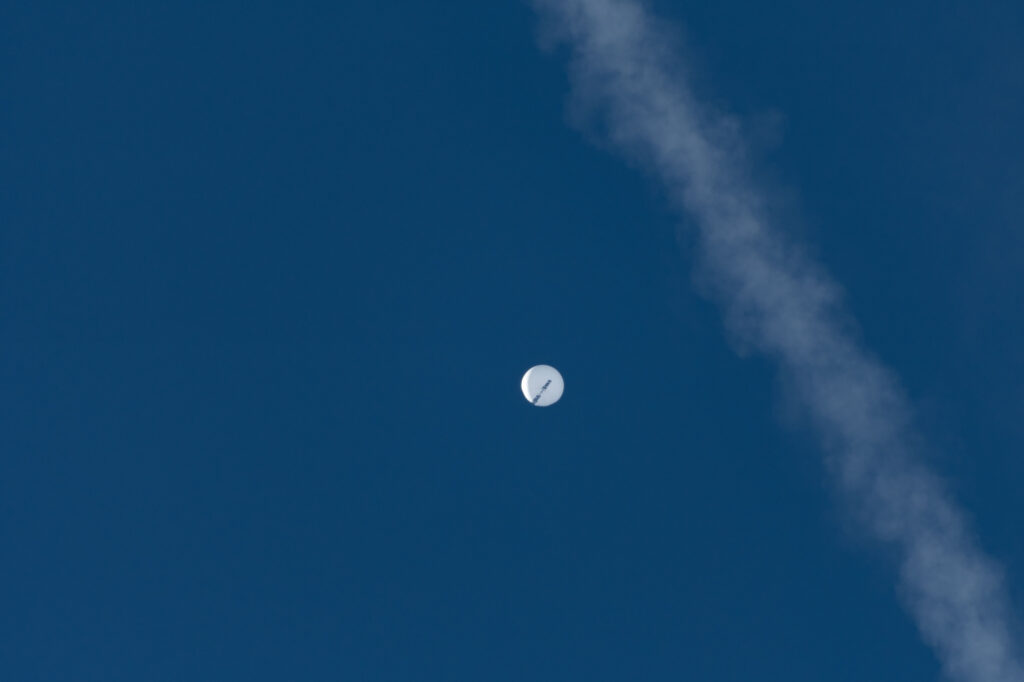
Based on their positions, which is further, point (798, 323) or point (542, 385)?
point (798, 323)

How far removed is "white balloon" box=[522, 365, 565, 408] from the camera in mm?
27469

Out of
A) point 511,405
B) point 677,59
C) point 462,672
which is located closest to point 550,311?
point 511,405

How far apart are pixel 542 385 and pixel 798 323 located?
641 cm

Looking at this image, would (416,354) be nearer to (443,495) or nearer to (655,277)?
(443,495)

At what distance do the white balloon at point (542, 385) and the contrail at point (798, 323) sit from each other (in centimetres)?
443

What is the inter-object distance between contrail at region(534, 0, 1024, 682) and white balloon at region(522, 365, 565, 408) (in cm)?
443

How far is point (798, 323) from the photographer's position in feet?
92.6

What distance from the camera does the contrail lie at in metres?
27.8

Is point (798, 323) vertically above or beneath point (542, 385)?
above

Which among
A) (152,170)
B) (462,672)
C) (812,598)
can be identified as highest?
(152,170)

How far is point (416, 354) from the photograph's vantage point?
28188 mm

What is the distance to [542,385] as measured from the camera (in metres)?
27.5

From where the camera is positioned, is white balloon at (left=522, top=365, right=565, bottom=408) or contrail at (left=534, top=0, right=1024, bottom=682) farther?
contrail at (left=534, top=0, right=1024, bottom=682)

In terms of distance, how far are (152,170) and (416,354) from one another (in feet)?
26.1
